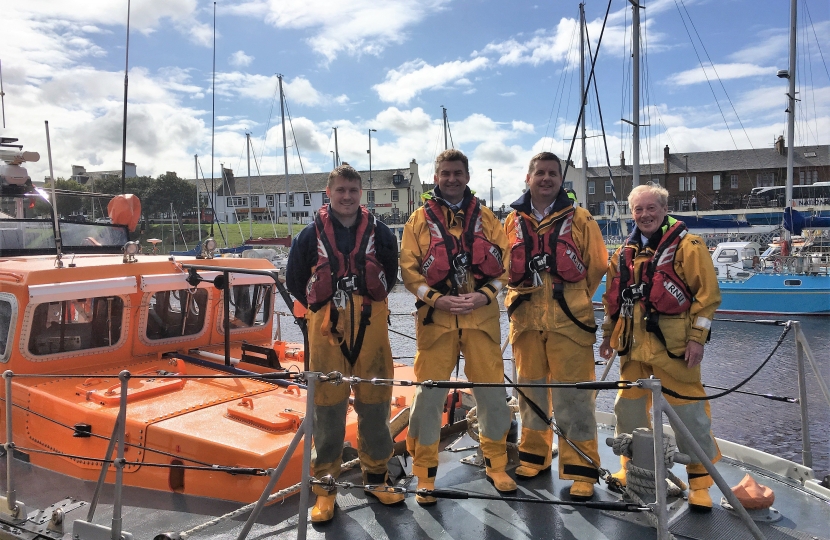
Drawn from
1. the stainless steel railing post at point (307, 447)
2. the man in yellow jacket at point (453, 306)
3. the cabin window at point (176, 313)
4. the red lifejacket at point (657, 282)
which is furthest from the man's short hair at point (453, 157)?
the cabin window at point (176, 313)

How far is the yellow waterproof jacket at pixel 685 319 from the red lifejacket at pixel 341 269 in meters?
1.55

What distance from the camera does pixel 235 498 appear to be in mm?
3713

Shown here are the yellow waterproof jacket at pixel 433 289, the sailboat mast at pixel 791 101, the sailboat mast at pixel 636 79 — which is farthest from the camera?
the sailboat mast at pixel 791 101

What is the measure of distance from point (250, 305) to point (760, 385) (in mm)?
12223

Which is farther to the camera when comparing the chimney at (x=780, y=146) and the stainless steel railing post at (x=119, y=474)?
the chimney at (x=780, y=146)

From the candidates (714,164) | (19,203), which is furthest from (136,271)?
(714,164)

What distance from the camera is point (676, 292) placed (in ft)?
11.3

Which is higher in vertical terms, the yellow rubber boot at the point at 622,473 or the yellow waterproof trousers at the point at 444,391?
the yellow waterproof trousers at the point at 444,391

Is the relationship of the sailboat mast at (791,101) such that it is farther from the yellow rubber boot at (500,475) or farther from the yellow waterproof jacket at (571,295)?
the yellow rubber boot at (500,475)

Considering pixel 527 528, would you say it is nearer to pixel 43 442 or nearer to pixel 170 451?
pixel 170 451

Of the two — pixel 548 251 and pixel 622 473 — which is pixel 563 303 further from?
pixel 622 473

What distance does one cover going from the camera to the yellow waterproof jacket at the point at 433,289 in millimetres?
3520

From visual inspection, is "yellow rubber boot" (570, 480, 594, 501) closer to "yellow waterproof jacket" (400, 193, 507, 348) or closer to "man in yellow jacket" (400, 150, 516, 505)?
"man in yellow jacket" (400, 150, 516, 505)

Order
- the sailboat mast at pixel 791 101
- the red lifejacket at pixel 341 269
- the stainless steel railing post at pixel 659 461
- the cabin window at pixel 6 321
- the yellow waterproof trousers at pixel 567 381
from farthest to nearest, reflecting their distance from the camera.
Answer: the sailboat mast at pixel 791 101 → the cabin window at pixel 6 321 → the yellow waterproof trousers at pixel 567 381 → the red lifejacket at pixel 341 269 → the stainless steel railing post at pixel 659 461
